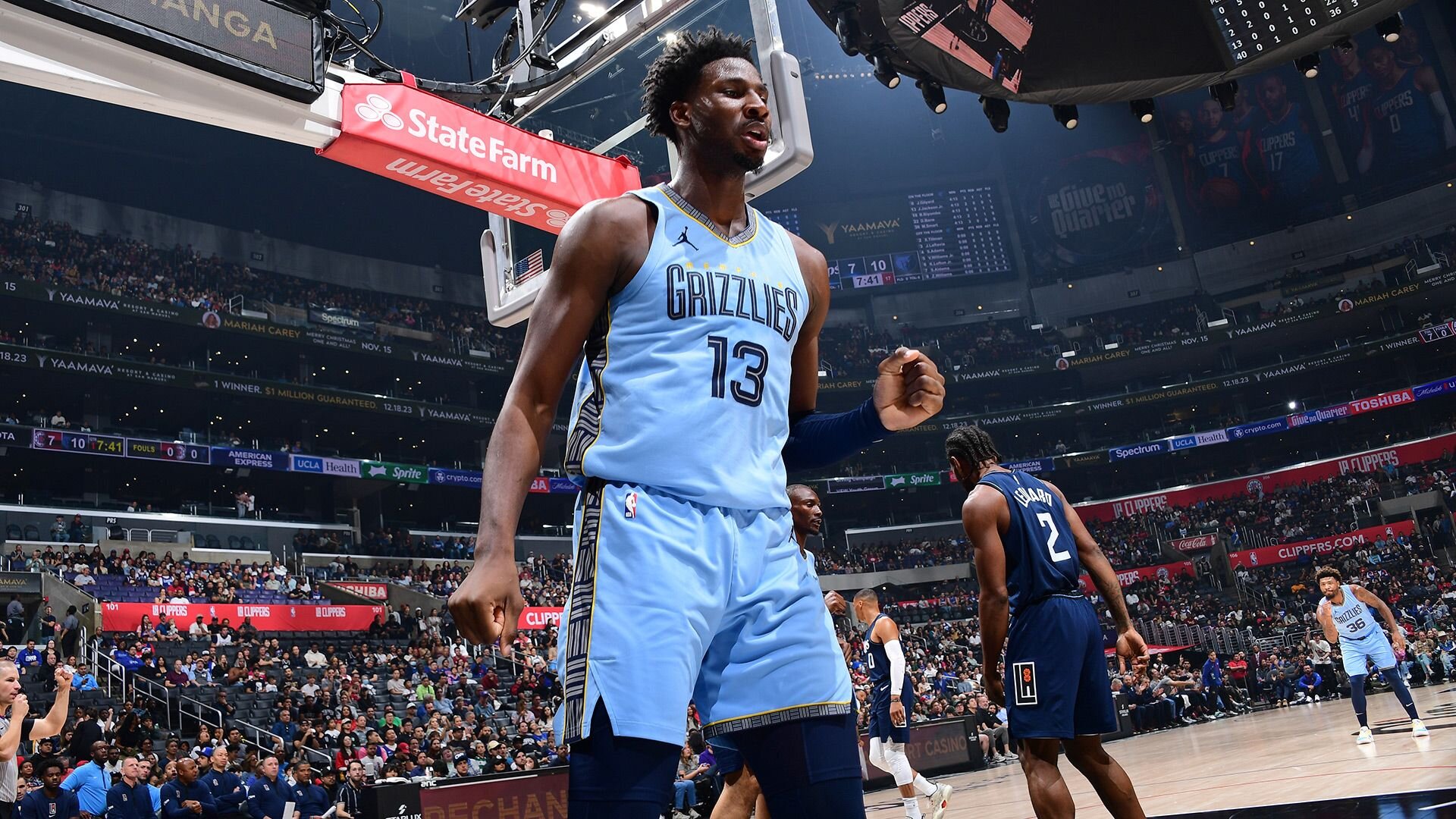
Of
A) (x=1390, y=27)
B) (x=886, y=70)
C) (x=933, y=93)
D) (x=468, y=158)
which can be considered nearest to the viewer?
(x=468, y=158)

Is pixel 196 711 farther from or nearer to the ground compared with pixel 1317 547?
farther from the ground

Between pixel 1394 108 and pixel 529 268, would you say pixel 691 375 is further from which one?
pixel 1394 108

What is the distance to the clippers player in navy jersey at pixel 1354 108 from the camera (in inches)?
1590

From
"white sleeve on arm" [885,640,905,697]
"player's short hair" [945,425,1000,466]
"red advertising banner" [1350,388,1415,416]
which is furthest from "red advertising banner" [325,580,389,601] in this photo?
"red advertising banner" [1350,388,1415,416]

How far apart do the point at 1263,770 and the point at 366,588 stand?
23260 millimetres

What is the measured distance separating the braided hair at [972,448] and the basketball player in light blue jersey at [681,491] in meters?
2.81

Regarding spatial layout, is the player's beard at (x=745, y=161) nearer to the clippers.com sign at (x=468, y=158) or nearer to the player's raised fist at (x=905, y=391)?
the player's raised fist at (x=905, y=391)

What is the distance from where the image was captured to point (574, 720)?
66.8 inches

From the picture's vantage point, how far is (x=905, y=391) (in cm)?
212

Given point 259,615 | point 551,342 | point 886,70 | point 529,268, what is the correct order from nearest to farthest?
1. point 551,342
2. point 529,268
3. point 886,70
4. point 259,615

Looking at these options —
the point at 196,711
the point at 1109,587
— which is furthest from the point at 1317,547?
the point at 1109,587

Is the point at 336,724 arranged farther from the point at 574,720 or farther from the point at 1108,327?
the point at 1108,327

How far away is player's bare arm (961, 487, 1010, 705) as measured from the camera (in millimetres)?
4441

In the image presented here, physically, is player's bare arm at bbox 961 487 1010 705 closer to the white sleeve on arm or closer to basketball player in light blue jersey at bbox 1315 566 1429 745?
the white sleeve on arm
